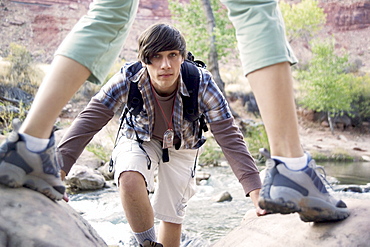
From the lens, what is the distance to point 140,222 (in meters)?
2.64

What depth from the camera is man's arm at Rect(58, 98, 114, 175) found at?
2311mm

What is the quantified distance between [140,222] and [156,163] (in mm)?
471

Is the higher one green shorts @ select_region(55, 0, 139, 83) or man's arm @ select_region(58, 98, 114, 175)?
green shorts @ select_region(55, 0, 139, 83)

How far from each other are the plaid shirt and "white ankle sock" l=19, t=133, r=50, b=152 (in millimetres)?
1099

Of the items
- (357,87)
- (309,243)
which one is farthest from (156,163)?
(357,87)

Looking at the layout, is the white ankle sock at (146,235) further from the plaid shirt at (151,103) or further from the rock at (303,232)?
the plaid shirt at (151,103)

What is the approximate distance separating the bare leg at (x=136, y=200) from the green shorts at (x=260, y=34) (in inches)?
50.3

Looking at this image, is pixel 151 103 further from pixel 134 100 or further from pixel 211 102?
pixel 211 102

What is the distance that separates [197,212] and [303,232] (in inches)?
141

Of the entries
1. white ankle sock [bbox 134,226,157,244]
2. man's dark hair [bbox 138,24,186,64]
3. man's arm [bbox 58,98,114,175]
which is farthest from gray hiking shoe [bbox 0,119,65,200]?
man's dark hair [bbox 138,24,186,64]

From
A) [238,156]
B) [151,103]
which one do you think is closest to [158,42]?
[151,103]

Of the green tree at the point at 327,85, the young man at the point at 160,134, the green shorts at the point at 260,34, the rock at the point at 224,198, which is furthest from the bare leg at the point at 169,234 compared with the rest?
the green tree at the point at 327,85

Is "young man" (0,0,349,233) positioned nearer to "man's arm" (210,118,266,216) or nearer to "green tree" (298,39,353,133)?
"man's arm" (210,118,266,216)

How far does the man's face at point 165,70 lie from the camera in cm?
278
